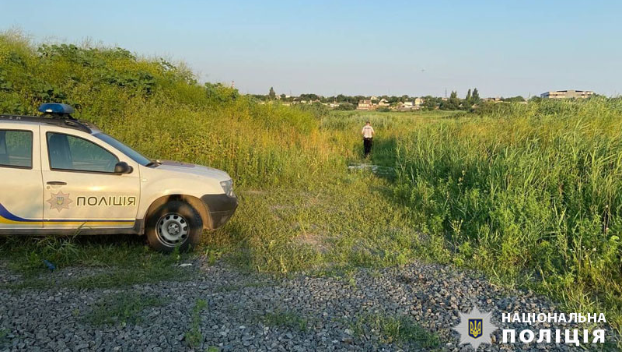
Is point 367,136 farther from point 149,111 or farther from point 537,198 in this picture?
point 537,198

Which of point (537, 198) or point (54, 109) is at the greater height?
point (54, 109)

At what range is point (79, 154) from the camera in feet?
18.0

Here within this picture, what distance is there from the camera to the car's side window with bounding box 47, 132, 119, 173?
532 cm

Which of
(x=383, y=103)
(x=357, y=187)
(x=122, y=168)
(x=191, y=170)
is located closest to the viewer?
(x=122, y=168)

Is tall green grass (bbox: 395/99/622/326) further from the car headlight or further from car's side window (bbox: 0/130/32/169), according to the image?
car's side window (bbox: 0/130/32/169)

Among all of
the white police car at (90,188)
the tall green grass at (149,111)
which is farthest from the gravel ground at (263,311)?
the tall green grass at (149,111)

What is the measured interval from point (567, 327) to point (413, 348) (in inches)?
64.7

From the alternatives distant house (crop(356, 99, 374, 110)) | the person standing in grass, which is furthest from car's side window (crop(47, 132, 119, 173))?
distant house (crop(356, 99, 374, 110))

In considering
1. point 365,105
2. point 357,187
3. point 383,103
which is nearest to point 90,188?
point 357,187

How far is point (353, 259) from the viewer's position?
5754 mm

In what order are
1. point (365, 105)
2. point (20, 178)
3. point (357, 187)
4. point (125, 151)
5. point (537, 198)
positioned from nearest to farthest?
point (20, 178)
point (125, 151)
point (537, 198)
point (357, 187)
point (365, 105)

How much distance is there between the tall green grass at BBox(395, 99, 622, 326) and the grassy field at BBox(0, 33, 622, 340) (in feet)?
0.10

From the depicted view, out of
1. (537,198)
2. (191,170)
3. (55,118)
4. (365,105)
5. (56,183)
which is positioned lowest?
(537,198)

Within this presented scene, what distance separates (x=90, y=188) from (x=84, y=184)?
88 mm
